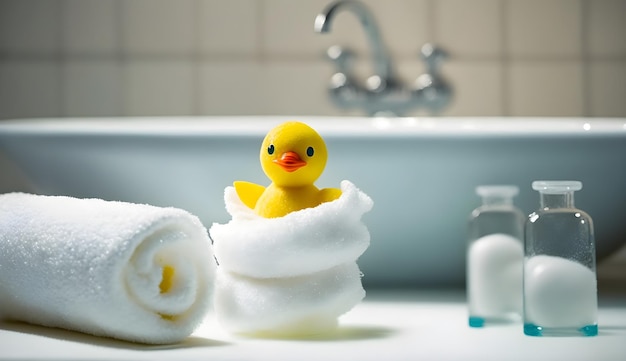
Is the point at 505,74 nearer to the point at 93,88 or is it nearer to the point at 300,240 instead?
the point at 93,88

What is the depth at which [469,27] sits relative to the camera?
85.3 inches

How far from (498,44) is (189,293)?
1528 mm

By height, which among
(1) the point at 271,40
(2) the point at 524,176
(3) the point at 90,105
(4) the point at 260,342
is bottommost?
(4) the point at 260,342

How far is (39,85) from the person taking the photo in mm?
2172

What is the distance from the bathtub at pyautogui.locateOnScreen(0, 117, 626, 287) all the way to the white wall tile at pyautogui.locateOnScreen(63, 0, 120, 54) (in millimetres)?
841

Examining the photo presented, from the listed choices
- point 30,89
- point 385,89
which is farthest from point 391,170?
point 30,89

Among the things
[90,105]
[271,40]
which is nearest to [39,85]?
[90,105]

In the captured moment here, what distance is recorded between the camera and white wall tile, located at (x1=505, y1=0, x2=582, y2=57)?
2.18 metres

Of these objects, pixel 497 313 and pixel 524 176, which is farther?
pixel 524 176

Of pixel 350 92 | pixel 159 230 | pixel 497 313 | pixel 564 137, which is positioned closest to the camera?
pixel 159 230

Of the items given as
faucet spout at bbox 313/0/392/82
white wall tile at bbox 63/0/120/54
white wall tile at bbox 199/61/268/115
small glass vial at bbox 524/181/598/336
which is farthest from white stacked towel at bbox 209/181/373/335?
white wall tile at bbox 63/0/120/54

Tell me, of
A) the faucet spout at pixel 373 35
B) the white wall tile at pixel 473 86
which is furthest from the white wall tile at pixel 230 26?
the white wall tile at pixel 473 86

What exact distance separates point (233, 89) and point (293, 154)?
4.31 feet

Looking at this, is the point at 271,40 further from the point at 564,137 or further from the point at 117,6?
the point at 564,137
